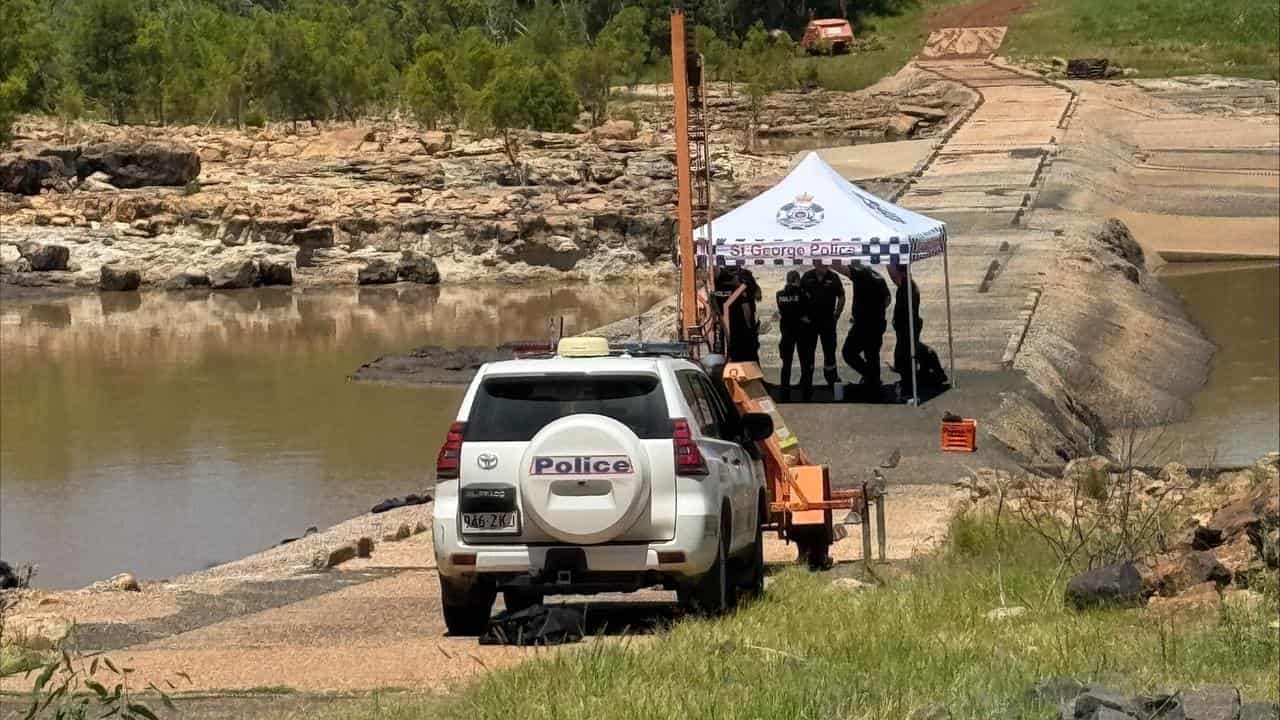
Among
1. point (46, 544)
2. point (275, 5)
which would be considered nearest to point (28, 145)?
point (46, 544)

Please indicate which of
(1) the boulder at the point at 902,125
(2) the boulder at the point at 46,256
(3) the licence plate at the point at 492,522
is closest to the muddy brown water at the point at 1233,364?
(3) the licence plate at the point at 492,522

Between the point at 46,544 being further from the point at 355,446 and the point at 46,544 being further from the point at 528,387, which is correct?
the point at 528,387

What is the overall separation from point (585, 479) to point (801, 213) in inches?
577

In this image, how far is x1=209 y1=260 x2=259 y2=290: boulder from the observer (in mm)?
50812

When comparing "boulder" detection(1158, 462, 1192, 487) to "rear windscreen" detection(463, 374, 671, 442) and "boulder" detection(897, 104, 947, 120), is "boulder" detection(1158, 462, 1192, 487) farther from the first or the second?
"boulder" detection(897, 104, 947, 120)

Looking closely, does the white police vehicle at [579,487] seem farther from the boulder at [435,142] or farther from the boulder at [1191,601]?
the boulder at [435,142]

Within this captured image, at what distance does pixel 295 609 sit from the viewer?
13867 mm

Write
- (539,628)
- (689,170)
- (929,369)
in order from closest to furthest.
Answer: (539,628)
(689,170)
(929,369)

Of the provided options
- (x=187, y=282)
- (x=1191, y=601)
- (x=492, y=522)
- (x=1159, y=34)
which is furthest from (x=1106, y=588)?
(x=1159, y=34)

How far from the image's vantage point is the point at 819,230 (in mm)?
24641

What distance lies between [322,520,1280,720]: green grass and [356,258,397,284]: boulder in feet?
128

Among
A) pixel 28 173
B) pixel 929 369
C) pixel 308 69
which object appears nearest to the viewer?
pixel 929 369

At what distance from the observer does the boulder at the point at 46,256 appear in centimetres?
5212

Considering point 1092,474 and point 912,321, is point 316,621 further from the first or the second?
point 912,321
